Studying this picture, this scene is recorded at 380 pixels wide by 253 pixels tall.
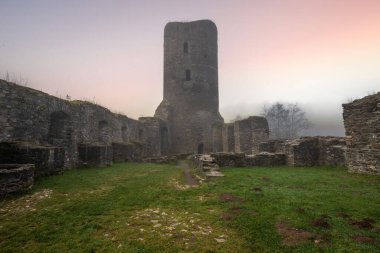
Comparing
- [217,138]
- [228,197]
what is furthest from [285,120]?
[228,197]

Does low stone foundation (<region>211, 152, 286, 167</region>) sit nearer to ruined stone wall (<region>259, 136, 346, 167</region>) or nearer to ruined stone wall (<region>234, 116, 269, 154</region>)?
ruined stone wall (<region>259, 136, 346, 167</region>)

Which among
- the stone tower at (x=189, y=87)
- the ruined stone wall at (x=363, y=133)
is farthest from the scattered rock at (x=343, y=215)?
the stone tower at (x=189, y=87)

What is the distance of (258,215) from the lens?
16.0 feet

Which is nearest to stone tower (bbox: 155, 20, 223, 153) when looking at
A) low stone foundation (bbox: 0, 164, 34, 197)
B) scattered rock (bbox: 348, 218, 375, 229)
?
low stone foundation (bbox: 0, 164, 34, 197)

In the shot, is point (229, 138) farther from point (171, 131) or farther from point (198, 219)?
point (198, 219)

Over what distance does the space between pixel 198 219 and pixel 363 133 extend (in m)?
8.58

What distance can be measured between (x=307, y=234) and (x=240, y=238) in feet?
3.64

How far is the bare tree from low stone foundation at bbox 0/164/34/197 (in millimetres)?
45551

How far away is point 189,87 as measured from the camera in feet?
98.9

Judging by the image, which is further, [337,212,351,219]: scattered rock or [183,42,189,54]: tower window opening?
[183,42,189,54]: tower window opening

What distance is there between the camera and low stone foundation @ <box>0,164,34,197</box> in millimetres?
6430

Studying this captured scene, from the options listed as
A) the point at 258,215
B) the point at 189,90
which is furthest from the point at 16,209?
the point at 189,90

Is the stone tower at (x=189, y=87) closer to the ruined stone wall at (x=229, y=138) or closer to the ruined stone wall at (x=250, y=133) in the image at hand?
the ruined stone wall at (x=229, y=138)

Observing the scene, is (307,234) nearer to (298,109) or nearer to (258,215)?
(258,215)
